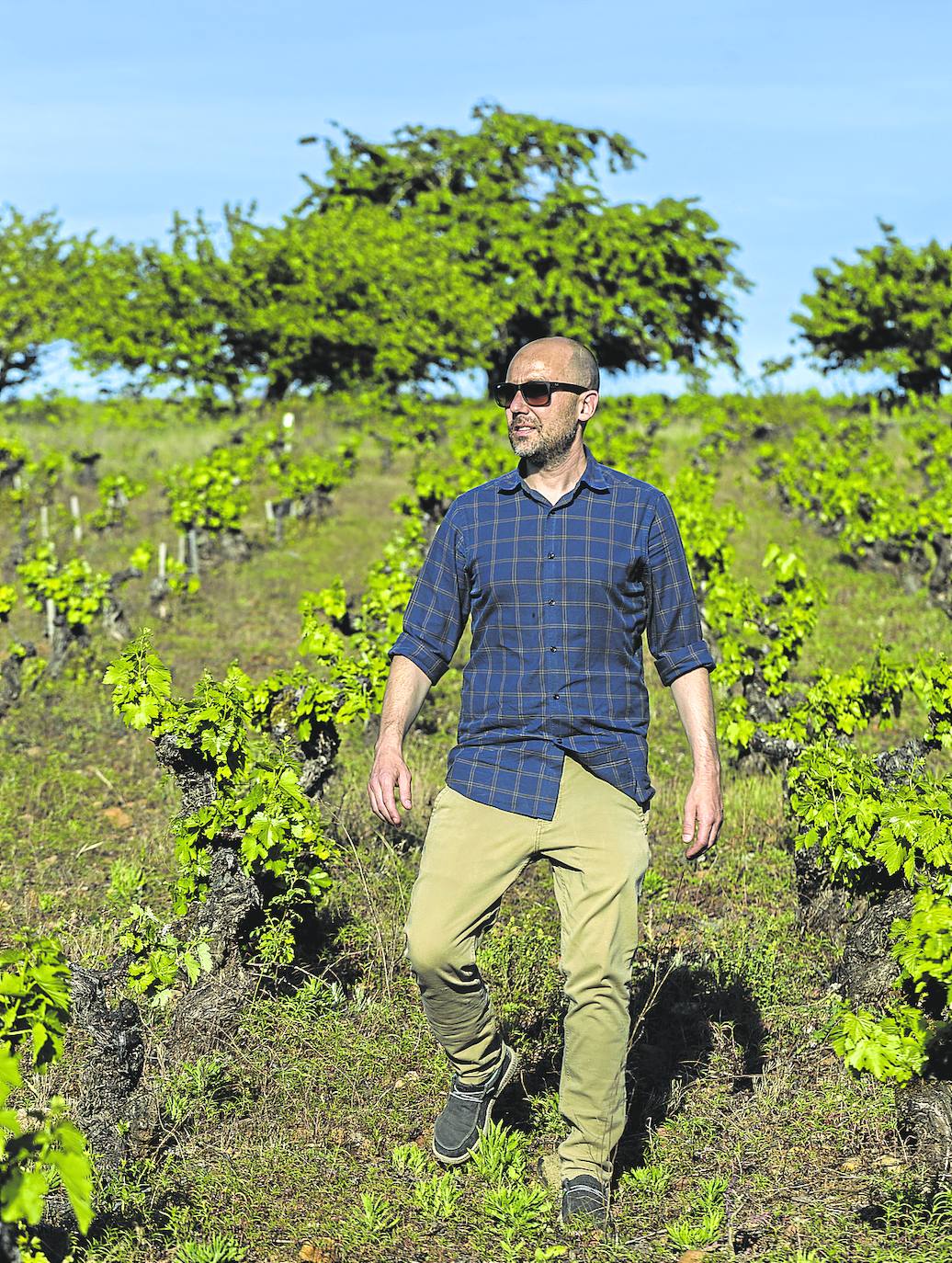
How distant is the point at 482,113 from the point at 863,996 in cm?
3209

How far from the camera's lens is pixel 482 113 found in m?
33.2

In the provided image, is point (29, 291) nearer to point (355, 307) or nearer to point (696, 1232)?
point (355, 307)

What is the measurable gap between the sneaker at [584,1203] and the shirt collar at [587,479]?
193 centimetres

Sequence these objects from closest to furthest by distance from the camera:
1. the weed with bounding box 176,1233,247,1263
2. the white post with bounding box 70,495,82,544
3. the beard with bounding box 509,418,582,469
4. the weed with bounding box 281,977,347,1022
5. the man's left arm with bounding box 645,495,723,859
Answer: the weed with bounding box 176,1233,247,1263
the man's left arm with bounding box 645,495,723,859
the beard with bounding box 509,418,582,469
the weed with bounding box 281,977,347,1022
the white post with bounding box 70,495,82,544

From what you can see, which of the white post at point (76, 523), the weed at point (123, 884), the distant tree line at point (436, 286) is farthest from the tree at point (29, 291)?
the weed at point (123, 884)

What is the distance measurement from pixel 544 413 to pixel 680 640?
0.76m

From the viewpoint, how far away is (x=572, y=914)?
3.49 meters

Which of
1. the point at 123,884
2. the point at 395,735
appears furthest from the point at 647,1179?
the point at 123,884

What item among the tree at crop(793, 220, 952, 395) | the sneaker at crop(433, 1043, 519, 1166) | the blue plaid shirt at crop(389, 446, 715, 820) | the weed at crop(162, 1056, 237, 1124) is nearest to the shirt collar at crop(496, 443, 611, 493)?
the blue plaid shirt at crop(389, 446, 715, 820)

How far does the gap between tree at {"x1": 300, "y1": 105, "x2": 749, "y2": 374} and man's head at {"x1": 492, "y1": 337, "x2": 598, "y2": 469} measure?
26.6 metres

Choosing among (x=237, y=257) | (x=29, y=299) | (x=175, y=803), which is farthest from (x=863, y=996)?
(x=29, y=299)

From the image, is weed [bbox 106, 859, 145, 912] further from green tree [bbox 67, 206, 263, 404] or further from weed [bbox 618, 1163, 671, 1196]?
green tree [bbox 67, 206, 263, 404]

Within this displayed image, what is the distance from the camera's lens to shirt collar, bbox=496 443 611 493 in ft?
12.2

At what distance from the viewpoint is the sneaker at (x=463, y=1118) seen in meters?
3.76
